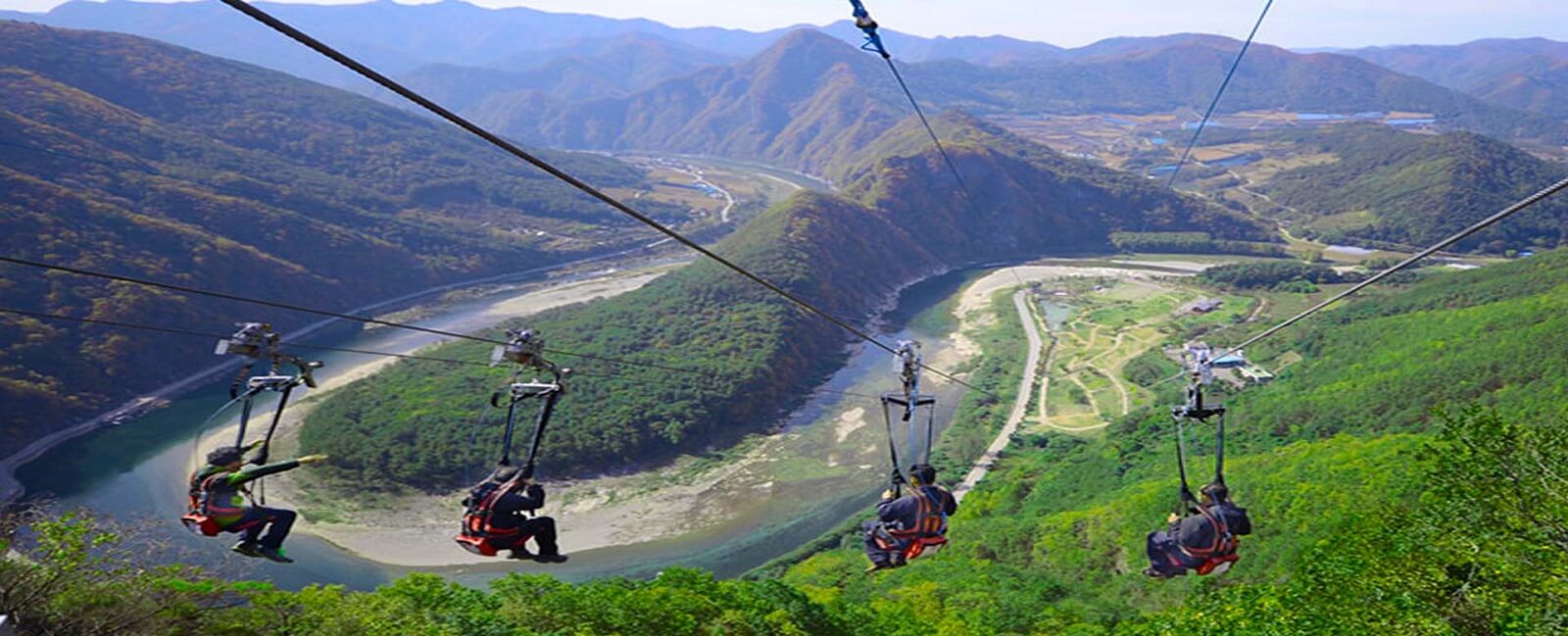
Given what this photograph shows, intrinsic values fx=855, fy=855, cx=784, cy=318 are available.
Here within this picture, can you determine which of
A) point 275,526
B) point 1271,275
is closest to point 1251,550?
point 275,526

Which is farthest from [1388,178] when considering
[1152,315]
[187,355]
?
[187,355]

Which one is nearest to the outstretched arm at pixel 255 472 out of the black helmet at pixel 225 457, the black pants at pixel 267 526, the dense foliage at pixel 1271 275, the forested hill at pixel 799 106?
the black helmet at pixel 225 457

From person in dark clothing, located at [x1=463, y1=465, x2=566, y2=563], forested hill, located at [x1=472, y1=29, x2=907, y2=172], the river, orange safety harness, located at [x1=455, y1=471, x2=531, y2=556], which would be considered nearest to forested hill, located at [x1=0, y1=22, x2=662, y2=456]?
the river

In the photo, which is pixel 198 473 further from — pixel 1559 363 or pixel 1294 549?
pixel 1559 363

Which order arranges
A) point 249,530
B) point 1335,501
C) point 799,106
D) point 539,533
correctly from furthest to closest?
point 799,106
point 1335,501
point 539,533
point 249,530

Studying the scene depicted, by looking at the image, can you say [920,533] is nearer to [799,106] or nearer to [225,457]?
[225,457]

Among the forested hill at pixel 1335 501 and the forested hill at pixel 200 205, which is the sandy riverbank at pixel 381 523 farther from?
the forested hill at pixel 1335 501
